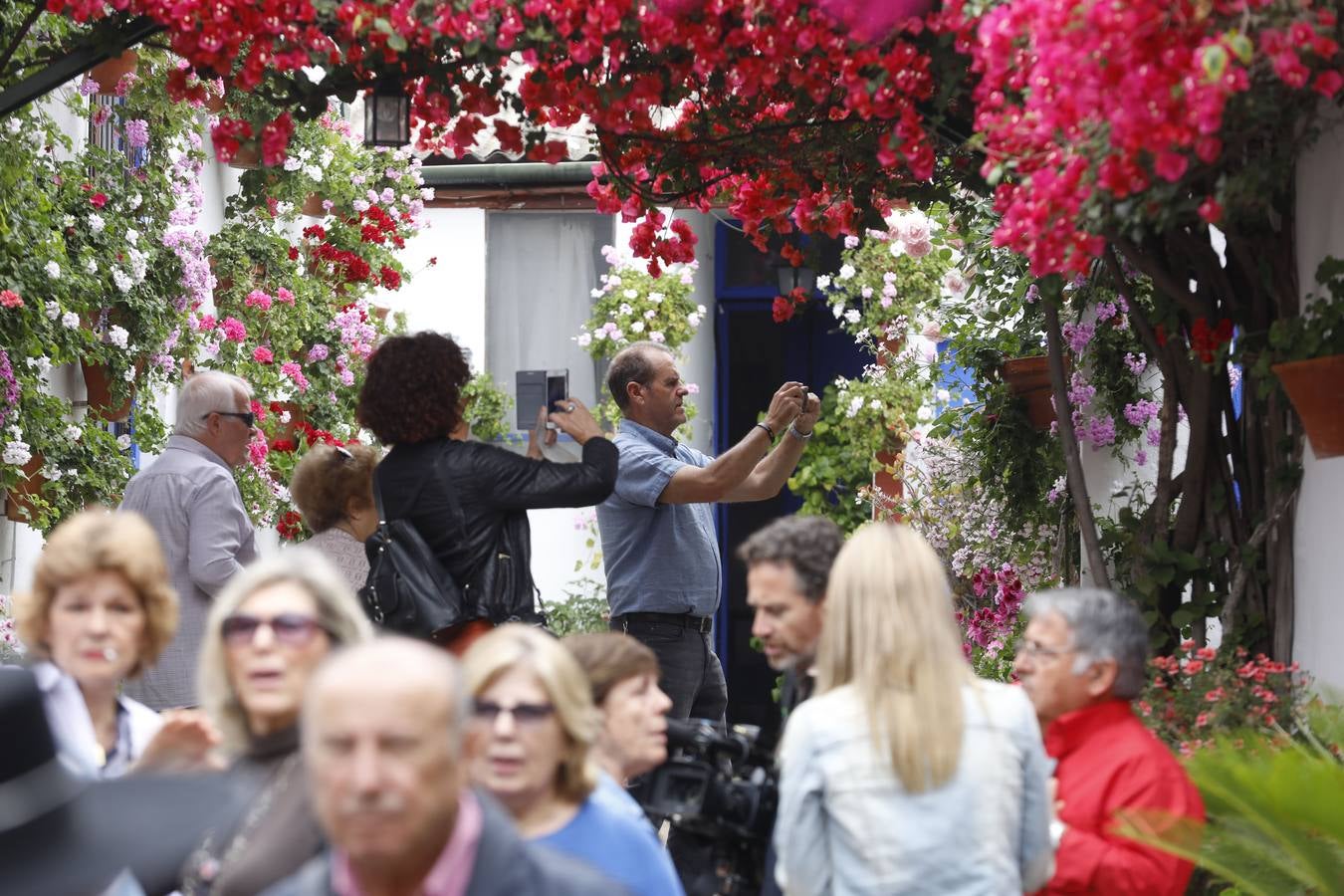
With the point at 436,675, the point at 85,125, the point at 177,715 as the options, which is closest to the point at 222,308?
the point at 85,125

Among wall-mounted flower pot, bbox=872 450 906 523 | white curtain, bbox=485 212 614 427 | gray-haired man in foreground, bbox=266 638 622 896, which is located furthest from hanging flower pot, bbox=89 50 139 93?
gray-haired man in foreground, bbox=266 638 622 896

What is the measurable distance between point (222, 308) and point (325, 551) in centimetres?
525

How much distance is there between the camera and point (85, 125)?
8.71 meters

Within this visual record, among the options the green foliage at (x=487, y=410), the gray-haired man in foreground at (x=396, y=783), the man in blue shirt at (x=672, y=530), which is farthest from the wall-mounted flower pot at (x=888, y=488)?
the gray-haired man in foreground at (x=396, y=783)

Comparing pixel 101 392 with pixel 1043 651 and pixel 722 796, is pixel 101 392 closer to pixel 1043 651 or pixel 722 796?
pixel 722 796

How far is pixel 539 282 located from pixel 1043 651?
10705 mm

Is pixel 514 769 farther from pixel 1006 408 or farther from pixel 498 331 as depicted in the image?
pixel 498 331

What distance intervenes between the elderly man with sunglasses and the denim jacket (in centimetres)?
292

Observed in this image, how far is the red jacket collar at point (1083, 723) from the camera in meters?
4.02

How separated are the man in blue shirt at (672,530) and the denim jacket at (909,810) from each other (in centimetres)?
280

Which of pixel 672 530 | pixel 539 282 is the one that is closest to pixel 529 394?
pixel 539 282

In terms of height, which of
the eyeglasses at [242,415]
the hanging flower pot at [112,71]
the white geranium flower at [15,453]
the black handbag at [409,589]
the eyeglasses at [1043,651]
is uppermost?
the hanging flower pot at [112,71]

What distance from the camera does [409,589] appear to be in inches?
199

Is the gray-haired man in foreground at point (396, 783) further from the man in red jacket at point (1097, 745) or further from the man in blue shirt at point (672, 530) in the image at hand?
the man in blue shirt at point (672, 530)
